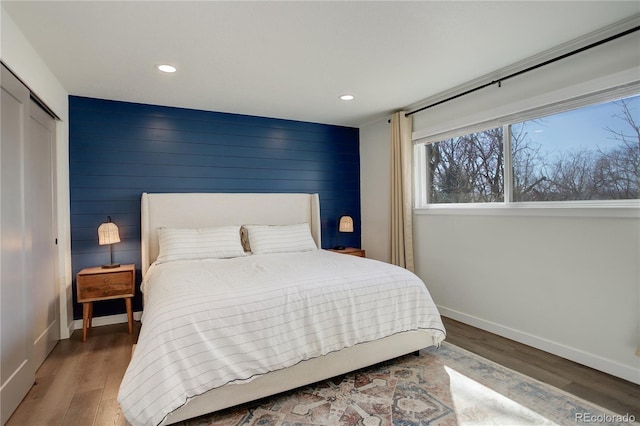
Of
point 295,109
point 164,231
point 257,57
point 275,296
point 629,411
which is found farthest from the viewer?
point 295,109

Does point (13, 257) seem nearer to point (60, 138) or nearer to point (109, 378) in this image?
point (109, 378)

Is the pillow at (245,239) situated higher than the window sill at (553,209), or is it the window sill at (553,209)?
the window sill at (553,209)

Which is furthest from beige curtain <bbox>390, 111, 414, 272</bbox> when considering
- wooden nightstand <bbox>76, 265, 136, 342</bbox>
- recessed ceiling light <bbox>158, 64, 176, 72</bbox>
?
wooden nightstand <bbox>76, 265, 136, 342</bbox>

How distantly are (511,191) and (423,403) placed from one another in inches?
79.9

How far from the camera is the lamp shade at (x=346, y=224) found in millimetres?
4539

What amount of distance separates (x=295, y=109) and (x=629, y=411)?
3761 mm

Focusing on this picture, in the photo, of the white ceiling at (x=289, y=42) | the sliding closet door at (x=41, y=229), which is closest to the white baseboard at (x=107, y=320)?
the sliding closet door at (x=41, y=229)

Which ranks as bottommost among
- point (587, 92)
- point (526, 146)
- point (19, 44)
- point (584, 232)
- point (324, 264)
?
point (324, 264)

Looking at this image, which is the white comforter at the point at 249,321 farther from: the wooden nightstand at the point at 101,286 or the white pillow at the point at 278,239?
the white pillow at the point at 278,239

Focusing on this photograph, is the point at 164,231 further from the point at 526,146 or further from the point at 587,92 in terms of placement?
the point at 587,92

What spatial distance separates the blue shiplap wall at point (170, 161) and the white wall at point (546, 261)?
1473mm

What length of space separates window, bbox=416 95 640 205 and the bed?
1.41 metres

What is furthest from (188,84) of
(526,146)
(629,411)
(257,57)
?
(629,411)

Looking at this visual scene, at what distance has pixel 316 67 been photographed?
2828 millimetres
